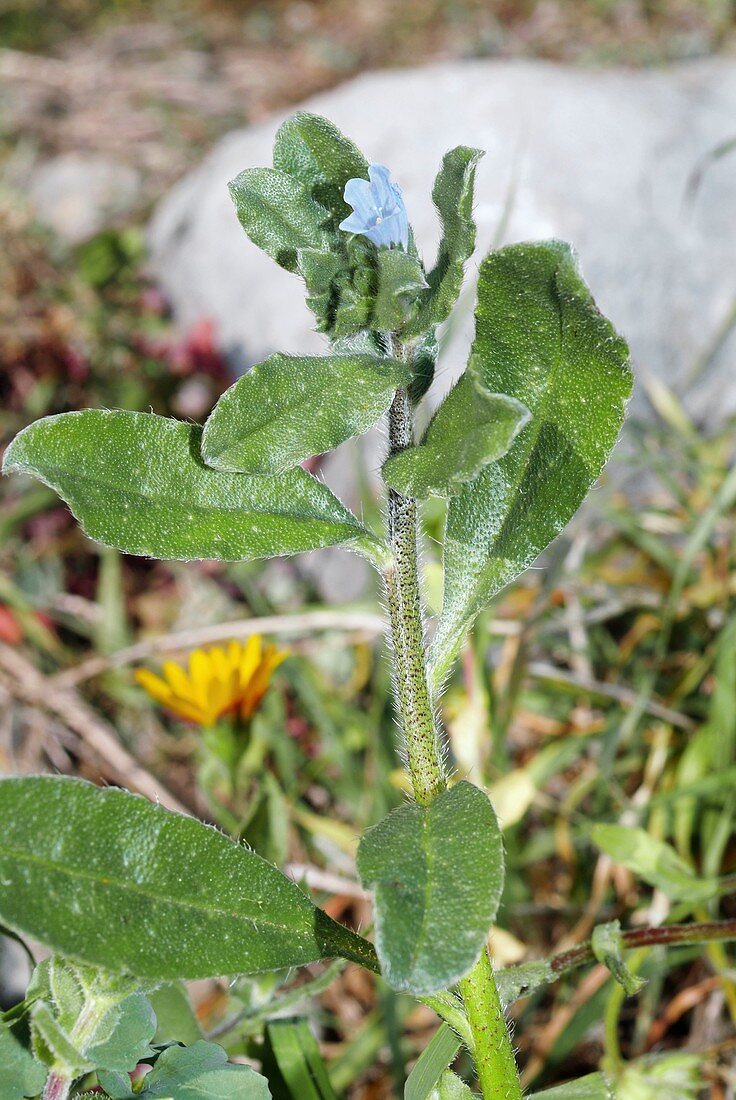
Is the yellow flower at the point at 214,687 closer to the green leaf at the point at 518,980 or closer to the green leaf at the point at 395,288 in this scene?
the green leaf at the point at 518,980

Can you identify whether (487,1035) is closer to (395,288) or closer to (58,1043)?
(58,1043)

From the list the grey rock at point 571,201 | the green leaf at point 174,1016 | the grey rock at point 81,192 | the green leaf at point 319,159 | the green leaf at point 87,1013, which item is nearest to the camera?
the green leaf at point 87,1013

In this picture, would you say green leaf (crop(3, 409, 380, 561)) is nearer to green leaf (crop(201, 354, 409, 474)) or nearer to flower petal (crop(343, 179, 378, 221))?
green leaf (crop(201, 354, 409, 474))

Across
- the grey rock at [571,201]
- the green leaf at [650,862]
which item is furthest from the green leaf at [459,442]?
the grey rock at [571,201]

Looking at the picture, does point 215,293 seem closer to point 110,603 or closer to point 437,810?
point 110,603

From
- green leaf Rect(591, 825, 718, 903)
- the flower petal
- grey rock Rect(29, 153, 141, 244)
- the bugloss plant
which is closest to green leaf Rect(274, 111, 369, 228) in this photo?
the bugloss plant

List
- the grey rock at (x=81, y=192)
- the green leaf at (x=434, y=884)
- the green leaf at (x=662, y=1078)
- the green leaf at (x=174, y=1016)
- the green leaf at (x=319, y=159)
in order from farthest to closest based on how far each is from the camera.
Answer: the grey rock at (x=81, y=192)
the green leaf at (x=662, y=1078)
the green leaf at (x=174, y=1016)
the green leaf at (x=319, y=159)
the green leaf at (x=434, y=884)

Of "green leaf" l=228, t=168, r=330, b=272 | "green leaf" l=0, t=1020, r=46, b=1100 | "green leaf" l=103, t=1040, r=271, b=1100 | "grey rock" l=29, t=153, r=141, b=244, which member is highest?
"green leaf" l=228, t=168, r=330, b=272

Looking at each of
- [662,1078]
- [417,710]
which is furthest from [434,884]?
[662,1078]
